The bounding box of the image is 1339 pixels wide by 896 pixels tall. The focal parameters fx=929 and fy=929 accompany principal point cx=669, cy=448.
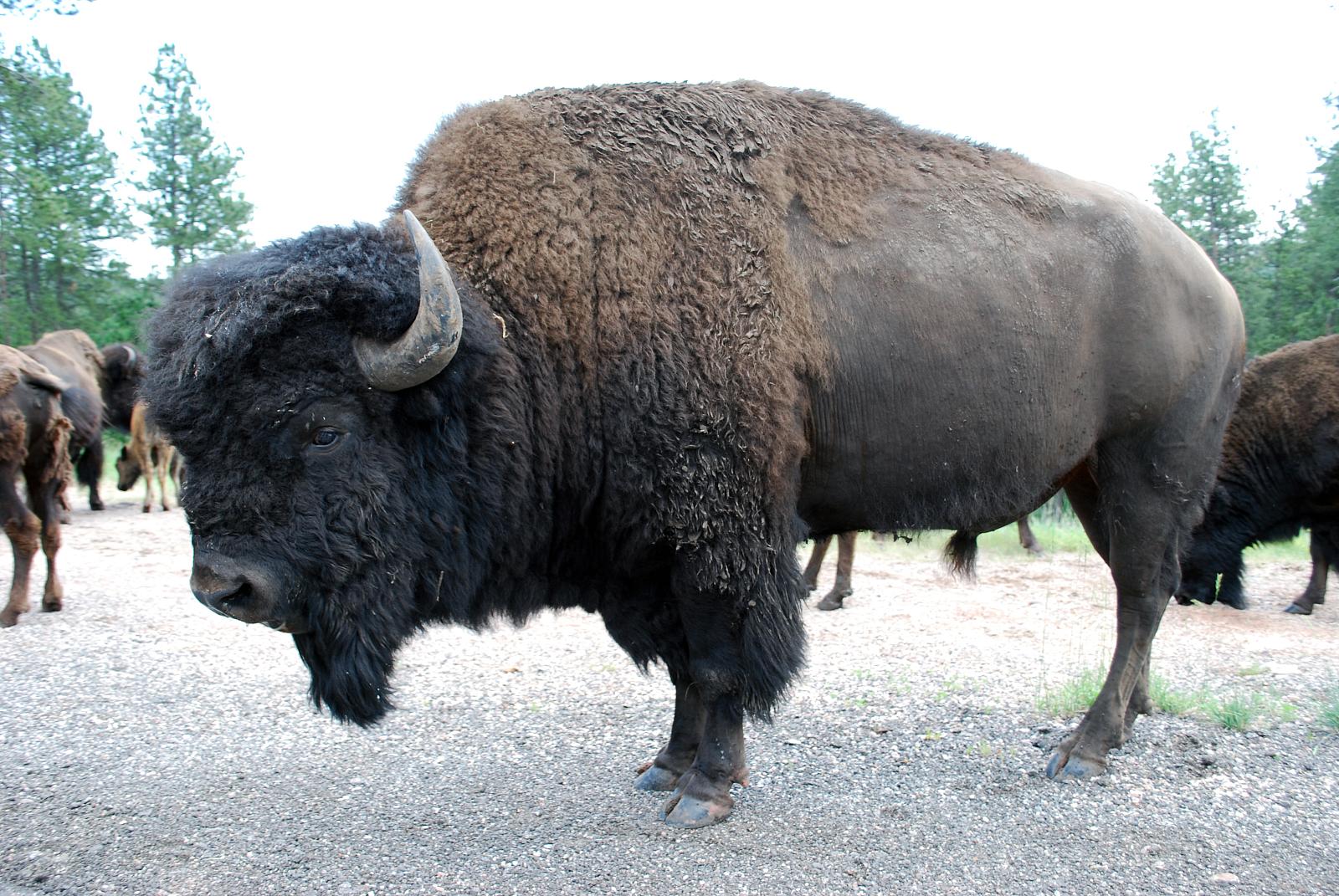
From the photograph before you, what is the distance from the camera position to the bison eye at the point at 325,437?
3.25m

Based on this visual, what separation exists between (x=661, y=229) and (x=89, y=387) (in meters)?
13.2

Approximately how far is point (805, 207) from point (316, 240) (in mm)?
1964

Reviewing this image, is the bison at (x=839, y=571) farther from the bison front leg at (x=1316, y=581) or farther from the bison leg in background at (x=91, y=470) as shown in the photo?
the bison leg in background at (x=91, y=470)

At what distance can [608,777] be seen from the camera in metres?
4.41

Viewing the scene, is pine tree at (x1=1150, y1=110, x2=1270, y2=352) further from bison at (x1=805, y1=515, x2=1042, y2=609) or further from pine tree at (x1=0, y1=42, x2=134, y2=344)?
pine tree at (x1=0, y1=42, x2=134, y2=344)

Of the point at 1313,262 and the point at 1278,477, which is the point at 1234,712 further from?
the point at 1313,262

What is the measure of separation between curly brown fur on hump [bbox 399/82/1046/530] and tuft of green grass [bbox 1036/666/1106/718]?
270 cm

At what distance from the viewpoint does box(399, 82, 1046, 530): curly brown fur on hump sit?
3570 mm

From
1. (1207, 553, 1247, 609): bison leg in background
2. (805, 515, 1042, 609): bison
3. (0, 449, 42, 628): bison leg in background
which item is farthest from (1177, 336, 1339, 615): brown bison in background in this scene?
(0, 449, 42, 628): bison leg in background

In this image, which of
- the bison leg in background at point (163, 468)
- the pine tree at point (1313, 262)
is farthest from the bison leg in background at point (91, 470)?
the pine tree at point (1313, 262)

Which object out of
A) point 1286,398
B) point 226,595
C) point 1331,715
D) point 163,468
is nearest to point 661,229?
point 226,595

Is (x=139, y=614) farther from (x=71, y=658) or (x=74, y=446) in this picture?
(x=74, y=446)

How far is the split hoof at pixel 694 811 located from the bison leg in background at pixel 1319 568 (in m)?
7.80

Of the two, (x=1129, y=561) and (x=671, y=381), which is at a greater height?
(x=671, y=381)
